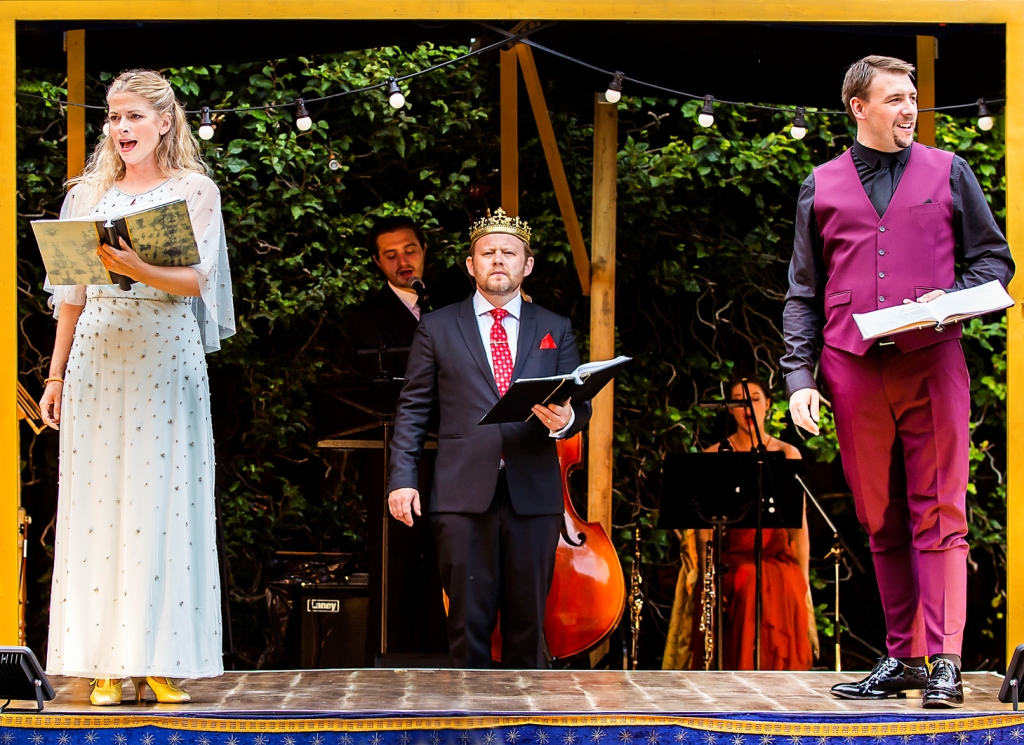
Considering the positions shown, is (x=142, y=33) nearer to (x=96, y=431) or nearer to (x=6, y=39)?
(x=6, y=39)

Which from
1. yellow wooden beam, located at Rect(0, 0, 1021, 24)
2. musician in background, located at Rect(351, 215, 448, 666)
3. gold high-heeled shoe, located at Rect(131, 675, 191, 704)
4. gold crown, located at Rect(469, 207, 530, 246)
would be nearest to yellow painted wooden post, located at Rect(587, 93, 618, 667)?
musician in background, located at Rect(351, 215, 448, 666)

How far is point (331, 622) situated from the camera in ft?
19.8

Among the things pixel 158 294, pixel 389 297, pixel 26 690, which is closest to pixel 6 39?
pixel 158 294

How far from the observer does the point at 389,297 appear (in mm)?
5824

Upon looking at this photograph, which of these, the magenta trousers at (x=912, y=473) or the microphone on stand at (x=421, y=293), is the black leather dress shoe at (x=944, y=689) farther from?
the microphone on stand at (x=421, y=293)

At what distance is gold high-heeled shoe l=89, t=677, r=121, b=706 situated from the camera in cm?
344

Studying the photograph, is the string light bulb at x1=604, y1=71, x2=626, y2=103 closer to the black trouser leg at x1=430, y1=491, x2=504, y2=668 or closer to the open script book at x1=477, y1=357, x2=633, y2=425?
the open script book at x1=477, y1=357, x2=633, y2=425

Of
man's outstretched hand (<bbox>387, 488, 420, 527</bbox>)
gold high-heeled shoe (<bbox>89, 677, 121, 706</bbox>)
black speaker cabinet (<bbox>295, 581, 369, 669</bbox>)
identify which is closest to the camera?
gold high-heeled shoe (<bbox>89, 677, 121, 706</bbox>)

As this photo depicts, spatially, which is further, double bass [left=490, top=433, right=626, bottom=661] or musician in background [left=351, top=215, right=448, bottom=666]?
musician in background [left=351, top=215, right=448, bottom=666]

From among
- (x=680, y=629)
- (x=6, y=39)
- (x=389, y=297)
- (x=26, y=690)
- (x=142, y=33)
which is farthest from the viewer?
(x=680, y=629)

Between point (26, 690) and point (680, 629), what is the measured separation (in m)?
4.10

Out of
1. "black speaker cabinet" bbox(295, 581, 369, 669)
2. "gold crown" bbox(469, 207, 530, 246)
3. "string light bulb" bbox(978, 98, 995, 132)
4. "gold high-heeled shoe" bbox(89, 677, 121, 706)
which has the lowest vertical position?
"black speaker cabinet" bbox(295, 581, 369, 669)

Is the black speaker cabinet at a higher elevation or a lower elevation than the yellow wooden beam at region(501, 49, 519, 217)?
lower

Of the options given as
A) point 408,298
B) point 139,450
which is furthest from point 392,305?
point 139,450
